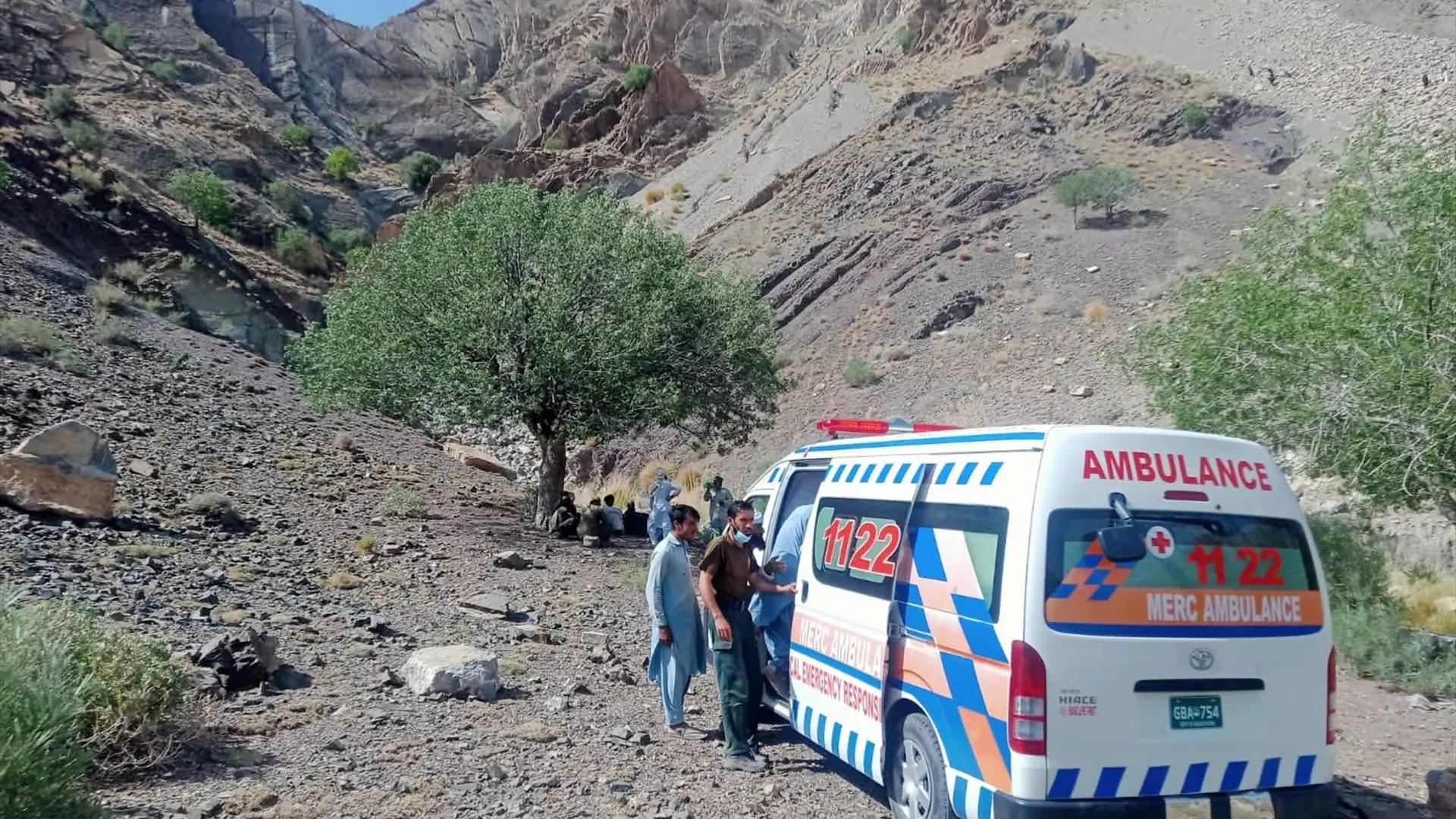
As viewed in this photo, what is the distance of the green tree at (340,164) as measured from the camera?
6631cm

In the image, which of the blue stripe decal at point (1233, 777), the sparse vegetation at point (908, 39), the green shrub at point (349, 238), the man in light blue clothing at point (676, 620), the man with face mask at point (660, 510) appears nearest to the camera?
Answer: the blue stripe decal at point (1233, 777)

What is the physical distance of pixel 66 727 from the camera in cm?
479

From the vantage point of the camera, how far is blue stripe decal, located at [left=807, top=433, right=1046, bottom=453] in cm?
469

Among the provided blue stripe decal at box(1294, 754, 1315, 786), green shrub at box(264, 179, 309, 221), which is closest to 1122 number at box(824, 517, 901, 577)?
blue stripe decal at box(1294, 754, 1315, 786)

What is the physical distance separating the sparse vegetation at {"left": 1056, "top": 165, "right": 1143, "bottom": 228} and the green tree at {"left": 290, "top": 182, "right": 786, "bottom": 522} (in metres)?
22.3

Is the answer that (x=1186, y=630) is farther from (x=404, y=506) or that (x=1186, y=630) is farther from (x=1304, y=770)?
(x=404, y=506)

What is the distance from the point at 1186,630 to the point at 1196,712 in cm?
35

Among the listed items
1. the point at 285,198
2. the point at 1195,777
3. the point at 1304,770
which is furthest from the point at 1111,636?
the point at 285,198

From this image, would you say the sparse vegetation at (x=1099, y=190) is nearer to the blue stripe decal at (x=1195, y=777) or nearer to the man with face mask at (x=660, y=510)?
the man with face mask at (x=660, y=510)

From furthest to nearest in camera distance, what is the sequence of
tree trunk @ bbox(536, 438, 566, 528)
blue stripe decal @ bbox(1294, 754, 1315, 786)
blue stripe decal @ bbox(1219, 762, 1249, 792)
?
1. tree trunk @ bbox(536, 438, 566, 528)
2. blue stripe decal @ bbox(1294, 754, 1315, 786)
3. blue stripe decal @ bbox(1219, 762, 1249, 792)

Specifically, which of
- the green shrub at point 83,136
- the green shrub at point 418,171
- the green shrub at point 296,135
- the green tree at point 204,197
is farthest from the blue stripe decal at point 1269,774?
the green shrub at point 418,171

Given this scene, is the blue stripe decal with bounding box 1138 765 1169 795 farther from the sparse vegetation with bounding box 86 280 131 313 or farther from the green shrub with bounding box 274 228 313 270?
the green shrub with bounding box 274 228 313 270

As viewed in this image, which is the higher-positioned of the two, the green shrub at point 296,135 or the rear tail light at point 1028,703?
the green shrub at point 296,135

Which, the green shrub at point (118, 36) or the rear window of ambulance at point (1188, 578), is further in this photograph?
the green shrub at point (118, 36)
